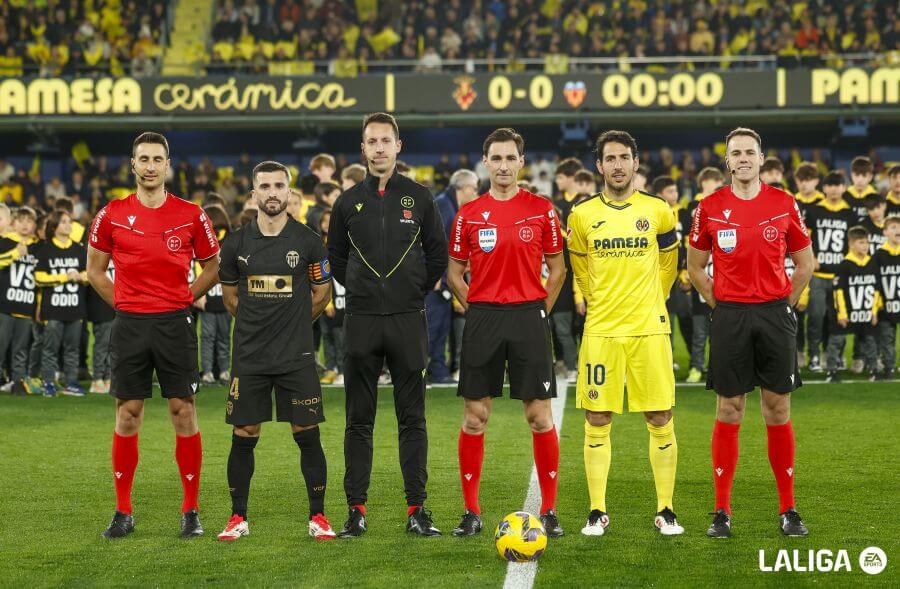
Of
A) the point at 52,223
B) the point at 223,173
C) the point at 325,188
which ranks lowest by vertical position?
the point at 52,223

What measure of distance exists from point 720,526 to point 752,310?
113 cm

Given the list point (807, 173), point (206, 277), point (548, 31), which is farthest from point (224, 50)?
point (206, 277)

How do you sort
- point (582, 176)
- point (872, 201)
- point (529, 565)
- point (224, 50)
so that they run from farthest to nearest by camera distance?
point (224, 50), point (872, 201), point (582, 176), point (529, 565)

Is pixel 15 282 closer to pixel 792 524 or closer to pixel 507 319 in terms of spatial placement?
pixel 507 319

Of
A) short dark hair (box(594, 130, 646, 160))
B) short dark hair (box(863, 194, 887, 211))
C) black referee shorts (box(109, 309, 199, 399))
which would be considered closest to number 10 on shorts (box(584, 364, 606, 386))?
short dark hair (box(594, 130, 646, 160))

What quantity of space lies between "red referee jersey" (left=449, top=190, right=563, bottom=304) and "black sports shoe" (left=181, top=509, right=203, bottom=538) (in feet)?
6.10

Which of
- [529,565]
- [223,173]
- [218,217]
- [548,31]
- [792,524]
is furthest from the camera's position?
[548,31]

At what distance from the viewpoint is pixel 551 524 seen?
6375mm

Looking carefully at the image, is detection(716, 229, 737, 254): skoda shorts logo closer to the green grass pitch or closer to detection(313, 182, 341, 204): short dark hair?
the green grass pitch

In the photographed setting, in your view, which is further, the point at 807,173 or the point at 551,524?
the point at 807,173

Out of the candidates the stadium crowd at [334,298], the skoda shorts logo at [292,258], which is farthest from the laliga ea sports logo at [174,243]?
the stadium crowd at [334,298]

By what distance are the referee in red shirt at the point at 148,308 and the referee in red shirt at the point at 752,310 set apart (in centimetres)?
278

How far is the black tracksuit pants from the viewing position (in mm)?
6484

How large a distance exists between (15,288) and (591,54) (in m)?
17.6
